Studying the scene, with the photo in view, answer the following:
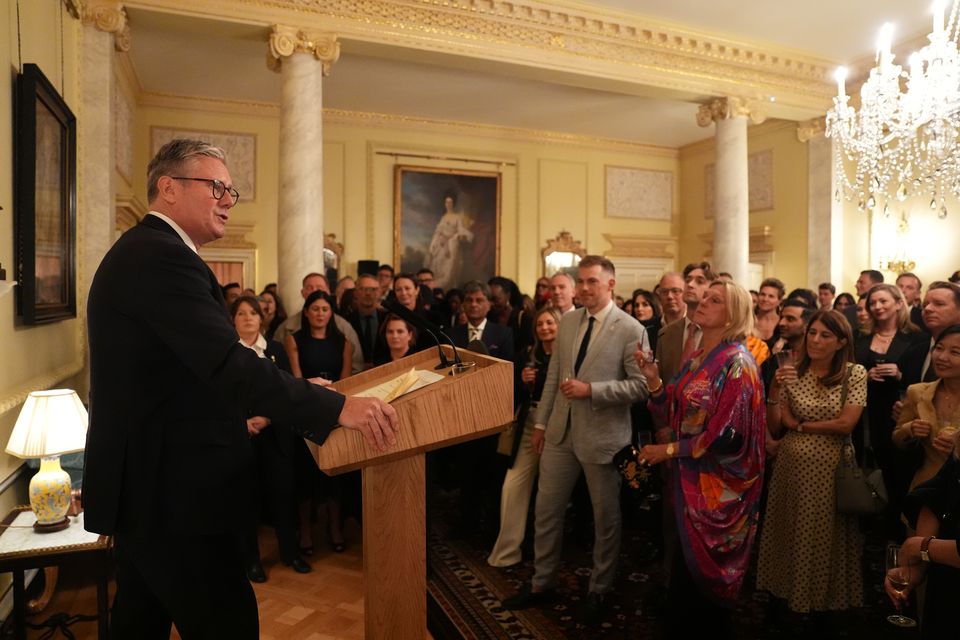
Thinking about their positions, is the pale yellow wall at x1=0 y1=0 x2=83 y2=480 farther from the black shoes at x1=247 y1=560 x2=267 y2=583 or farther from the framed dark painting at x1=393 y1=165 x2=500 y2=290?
the framed dark painting at x1=393 y1=165 x2=500 y2=290

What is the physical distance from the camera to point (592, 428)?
10.8ft

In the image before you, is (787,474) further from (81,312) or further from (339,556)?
(81,312)

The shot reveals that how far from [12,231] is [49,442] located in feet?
4.01

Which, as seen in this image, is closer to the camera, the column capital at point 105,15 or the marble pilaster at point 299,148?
the column capital at point 105,15

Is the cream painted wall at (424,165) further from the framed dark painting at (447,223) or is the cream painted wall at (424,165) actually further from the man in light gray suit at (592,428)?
the man in light gray suit at (592,428)

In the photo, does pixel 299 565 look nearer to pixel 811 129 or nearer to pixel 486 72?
pixel 486 72

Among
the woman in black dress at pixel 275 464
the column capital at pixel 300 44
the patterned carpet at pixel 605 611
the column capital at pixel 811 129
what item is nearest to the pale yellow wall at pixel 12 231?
the woman in black dress at pixel 275 464

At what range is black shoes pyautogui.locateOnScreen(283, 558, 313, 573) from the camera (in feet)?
12.9

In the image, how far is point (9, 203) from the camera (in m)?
3.27

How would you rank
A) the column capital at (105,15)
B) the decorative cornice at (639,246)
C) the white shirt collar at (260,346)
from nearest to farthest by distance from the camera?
the white shirt collar at (260,346) < the column capital at (105,15) < the decorative cornice at (639,246)

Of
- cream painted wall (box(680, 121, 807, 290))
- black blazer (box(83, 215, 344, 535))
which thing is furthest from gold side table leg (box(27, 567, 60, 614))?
cream painted wall (box(680, 121, 807, 290))

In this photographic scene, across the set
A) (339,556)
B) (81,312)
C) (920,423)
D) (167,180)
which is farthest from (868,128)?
(81,312)

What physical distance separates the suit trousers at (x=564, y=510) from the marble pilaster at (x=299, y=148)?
402 centimetres

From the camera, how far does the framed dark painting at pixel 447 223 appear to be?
37.7 feet
